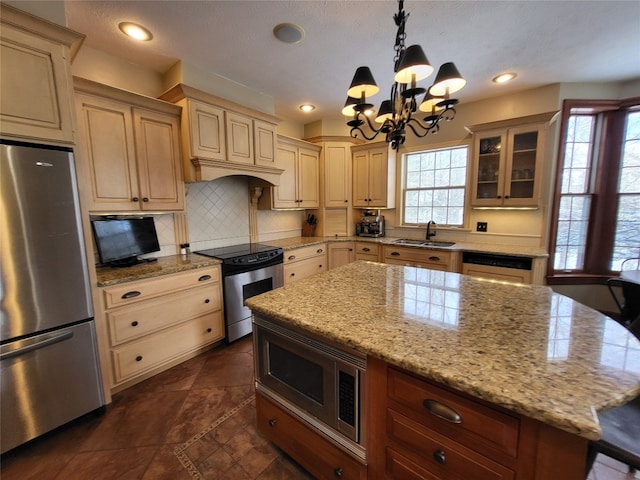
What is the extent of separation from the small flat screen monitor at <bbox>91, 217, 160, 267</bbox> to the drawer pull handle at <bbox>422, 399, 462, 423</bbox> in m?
2.46

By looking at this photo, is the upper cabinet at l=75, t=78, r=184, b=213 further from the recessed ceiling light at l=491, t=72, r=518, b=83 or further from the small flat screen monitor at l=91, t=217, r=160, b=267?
the recessed ceiling light at l=491, t=72, r=518, b=83

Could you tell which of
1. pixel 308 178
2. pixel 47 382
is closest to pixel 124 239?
pixel 47 382

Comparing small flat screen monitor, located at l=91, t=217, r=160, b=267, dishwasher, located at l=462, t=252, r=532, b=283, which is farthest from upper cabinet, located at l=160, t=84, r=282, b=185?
dishwasher, located at l=462, t=252, r=532, b=283

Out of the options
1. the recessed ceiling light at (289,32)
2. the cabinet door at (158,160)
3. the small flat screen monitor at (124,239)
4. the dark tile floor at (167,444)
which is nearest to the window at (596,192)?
the dark tile floor at (167,444)

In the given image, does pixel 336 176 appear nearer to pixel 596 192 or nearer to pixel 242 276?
pixel 242 276

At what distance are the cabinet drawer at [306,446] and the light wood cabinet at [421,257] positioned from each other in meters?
2.49

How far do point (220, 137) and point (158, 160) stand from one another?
616 mm

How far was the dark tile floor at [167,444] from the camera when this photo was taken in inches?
56.1

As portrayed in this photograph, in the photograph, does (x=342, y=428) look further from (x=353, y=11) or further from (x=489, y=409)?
(x=353, y=11)

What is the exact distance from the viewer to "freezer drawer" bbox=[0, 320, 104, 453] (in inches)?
57.2

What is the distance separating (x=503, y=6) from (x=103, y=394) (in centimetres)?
378

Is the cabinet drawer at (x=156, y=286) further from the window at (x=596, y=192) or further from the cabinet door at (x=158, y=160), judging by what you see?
the window at (x=596, y=192)

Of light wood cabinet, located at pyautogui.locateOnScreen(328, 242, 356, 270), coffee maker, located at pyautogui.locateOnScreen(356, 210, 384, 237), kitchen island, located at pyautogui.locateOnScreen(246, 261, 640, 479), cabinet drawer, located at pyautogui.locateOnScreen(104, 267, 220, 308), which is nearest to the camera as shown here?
kitchen island, located at pyautogui.locateOnScreen(246, 261, 640, 479)

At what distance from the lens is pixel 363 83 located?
4.68 feet
